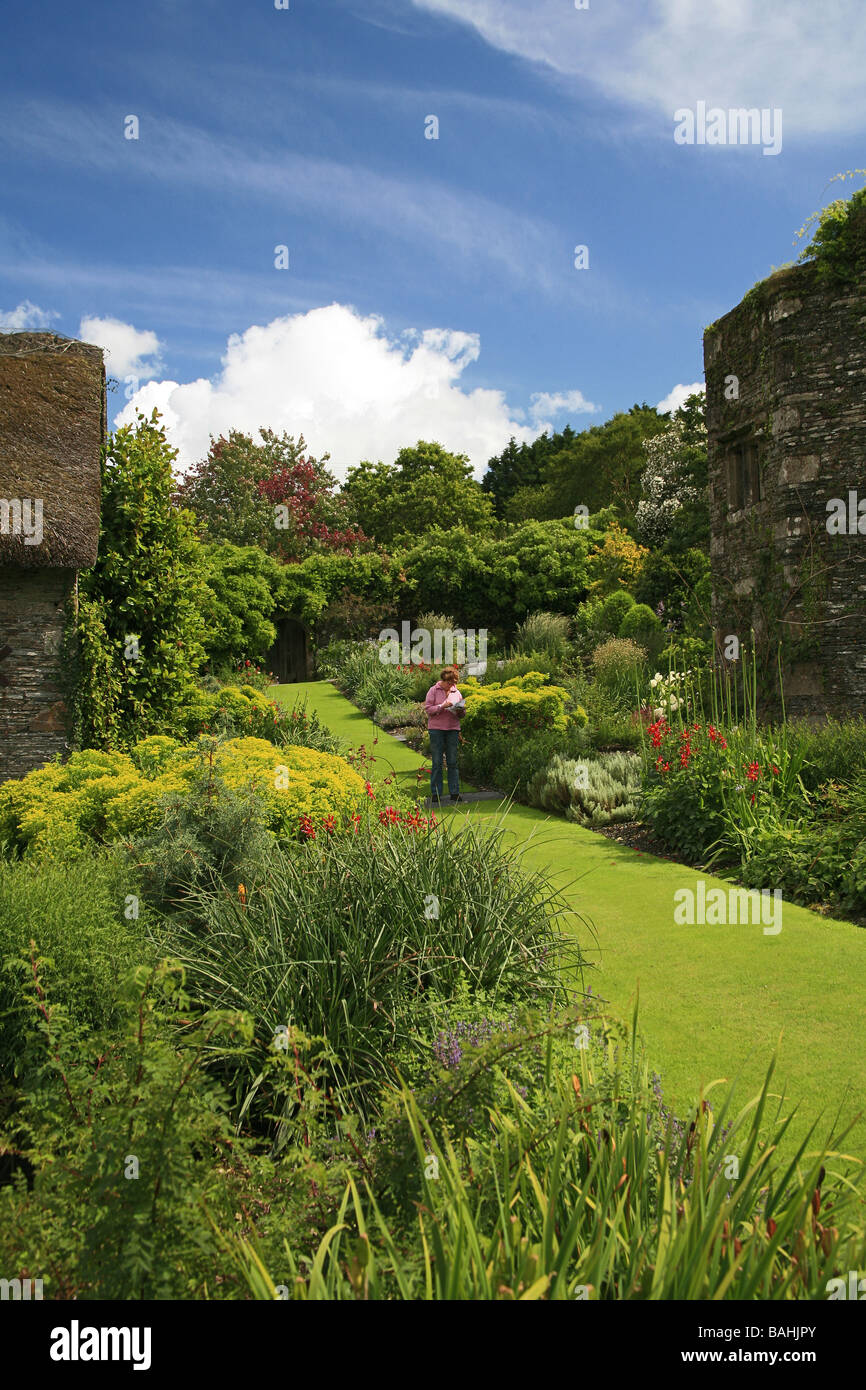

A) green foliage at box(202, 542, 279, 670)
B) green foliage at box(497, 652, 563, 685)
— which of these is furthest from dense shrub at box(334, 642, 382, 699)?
green foliage at box(497, 652, 563, 685)

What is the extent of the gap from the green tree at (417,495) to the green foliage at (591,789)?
32554mm

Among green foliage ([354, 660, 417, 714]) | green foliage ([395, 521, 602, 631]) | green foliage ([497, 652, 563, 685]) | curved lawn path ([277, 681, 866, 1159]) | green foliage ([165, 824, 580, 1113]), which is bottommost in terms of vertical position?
curved lawn path ([277, 681, 866, 1159])

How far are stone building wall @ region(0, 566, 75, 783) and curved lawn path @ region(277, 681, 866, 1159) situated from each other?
5.29 meters

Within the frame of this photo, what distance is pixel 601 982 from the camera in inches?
203

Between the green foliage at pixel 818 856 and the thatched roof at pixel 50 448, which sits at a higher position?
the thatched roof at pixel 50 448

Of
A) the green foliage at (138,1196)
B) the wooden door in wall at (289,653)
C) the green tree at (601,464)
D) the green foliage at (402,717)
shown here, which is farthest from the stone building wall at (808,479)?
the green tree at (601,464)

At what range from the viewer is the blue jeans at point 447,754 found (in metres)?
10.9

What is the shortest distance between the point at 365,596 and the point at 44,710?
63.3 ft

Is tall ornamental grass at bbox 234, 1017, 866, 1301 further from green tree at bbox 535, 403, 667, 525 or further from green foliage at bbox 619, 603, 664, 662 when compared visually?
green tree at bbox 535, 403, 667, 525

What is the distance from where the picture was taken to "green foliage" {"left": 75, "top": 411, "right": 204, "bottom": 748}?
980 centimetres

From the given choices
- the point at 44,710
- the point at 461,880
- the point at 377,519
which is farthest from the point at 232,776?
the point at 377,519

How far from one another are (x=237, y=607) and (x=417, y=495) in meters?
21.8

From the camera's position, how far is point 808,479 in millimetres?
11484

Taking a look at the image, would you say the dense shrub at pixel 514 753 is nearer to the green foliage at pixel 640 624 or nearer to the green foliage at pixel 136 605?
the green foliage at pixel 136 605
